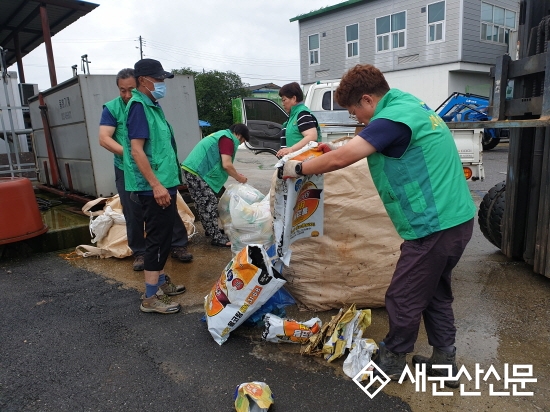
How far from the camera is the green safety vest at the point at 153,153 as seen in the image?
9.95 ft

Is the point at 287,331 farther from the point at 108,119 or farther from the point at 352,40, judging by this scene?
the point at 352,40

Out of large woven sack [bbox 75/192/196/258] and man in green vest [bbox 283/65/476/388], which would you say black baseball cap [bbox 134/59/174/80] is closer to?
man in green vest [bbox 283/65/476/388]

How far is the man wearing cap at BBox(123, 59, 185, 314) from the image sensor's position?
295cm

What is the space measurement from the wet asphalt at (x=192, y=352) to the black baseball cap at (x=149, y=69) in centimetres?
175

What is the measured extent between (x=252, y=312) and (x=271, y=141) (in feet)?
25.4

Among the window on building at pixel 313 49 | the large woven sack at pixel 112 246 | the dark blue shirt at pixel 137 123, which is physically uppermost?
the window on building at pixel 313 49

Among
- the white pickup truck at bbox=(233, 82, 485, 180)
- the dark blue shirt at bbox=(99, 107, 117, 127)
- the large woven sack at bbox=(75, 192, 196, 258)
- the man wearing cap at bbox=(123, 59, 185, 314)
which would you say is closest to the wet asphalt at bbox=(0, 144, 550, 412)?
the man wearing cap at bbox=(123, 59, 185, 314)

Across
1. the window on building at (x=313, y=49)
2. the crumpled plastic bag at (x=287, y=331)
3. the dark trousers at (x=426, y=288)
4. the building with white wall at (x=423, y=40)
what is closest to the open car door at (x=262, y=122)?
the crumpled plastic bag at (x=287, y=331)

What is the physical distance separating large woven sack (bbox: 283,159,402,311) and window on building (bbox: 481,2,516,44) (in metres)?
18.5

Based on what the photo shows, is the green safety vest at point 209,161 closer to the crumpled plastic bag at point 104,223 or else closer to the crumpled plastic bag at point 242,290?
the crumpled plastic bag at point 104,223

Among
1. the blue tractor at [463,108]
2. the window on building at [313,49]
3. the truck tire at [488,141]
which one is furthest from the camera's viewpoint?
the window on building at [313,49]

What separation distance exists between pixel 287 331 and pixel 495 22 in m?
20.6

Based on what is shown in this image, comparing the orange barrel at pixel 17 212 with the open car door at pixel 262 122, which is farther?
the open car door at pixel 262 122

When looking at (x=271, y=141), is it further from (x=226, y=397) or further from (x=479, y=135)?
(x=226, y=397)
